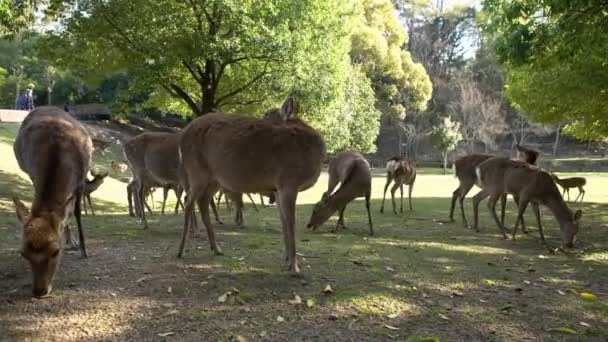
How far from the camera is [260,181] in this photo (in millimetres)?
5910

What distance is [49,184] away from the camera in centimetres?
481

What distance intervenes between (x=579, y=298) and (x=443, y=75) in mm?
60800

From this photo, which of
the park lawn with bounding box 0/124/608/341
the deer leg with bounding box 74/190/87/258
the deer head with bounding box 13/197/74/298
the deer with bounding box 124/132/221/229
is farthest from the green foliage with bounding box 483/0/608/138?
the deer head with bounding box 13/197/74/298

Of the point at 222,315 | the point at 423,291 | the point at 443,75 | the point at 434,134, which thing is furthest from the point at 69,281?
the point at 443,75

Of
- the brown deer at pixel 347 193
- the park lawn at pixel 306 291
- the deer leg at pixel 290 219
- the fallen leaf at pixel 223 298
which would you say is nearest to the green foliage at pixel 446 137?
the brown deer at pixel 347 193

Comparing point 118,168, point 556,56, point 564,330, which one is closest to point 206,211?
point 564,330

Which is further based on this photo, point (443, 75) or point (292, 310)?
point (443, 75)

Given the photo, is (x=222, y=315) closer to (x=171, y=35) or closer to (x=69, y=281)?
(x=69, y=281)

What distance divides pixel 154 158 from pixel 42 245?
16.6ft

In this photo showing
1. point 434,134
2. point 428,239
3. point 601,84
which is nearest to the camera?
point 428,239

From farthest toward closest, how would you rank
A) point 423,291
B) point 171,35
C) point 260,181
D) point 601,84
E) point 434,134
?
point 434,134
point 171,35
point 601,84
point 260,181
point 423,291

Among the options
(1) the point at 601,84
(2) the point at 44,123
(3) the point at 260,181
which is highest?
(1) the point at 601,84

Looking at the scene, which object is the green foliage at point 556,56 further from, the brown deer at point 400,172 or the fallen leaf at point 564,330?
the fallen leaf at point 564,330

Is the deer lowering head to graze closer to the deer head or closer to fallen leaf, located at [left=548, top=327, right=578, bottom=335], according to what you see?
the deer head
